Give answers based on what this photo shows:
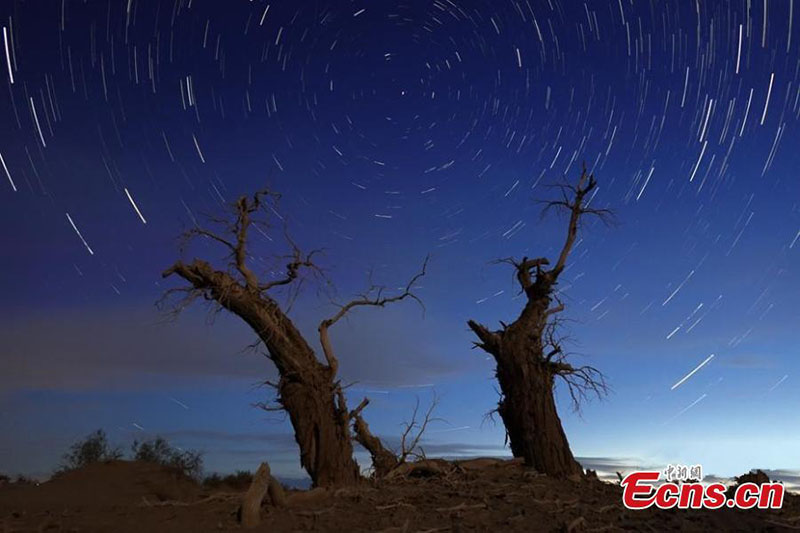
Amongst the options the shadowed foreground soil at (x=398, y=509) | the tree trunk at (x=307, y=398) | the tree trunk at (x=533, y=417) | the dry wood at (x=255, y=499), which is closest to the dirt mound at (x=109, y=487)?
the shadowed foreground soil at (x=398, y=509)

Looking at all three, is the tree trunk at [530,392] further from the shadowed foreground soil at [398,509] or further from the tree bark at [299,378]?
the tree bark at [299,378]

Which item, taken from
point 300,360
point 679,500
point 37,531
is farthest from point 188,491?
point 679,500

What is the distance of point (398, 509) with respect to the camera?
36.7 ft

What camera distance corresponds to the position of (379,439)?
16.1m

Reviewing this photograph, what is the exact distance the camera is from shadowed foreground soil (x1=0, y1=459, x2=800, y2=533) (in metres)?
10.4

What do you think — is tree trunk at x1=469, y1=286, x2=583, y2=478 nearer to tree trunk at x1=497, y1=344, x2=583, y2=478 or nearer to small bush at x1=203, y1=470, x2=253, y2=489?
tree trunk at x1=497, y1=344, x2=583, y2=478

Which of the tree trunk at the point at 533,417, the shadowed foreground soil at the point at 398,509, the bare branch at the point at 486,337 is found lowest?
the shadowed foreground soil at the point at 398,509

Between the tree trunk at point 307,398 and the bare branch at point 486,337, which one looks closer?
the tree trunk at point 307,398

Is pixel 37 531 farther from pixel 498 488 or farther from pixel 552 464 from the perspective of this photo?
pixel 552 464

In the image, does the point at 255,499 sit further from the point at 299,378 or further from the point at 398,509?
the point at 299,378

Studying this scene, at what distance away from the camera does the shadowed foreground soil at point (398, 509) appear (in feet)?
34.2

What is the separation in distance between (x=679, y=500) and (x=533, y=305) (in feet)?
18.2

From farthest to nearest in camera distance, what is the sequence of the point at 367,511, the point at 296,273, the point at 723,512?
the point at 296,273 → the point at 723,512 → the point at 367,511

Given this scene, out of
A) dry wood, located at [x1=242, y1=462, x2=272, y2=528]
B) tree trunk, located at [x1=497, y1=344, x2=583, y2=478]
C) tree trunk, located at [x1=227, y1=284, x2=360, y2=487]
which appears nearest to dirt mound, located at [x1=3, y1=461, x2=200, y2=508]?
tree trunk, located at [x1=227, y1=284, x2=360, y2=487]
